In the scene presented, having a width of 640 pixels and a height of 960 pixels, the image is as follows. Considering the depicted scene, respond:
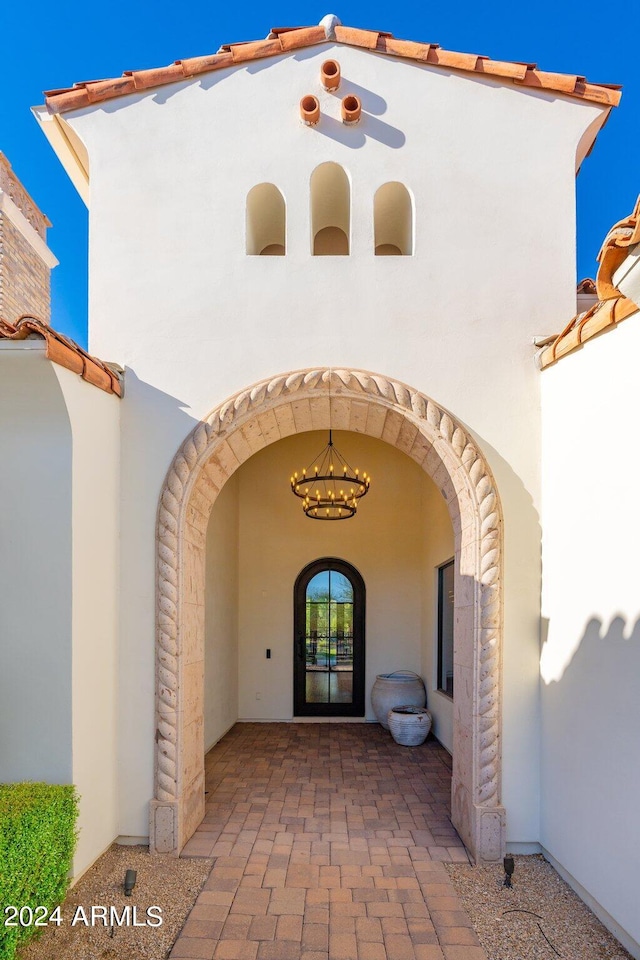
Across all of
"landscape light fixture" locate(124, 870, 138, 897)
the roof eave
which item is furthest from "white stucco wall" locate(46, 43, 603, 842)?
"landscape light fixture" locate(124, 870, 138, 897)

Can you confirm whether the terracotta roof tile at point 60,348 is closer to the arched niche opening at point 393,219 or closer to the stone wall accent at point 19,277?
the arched niche opening at point 393,219

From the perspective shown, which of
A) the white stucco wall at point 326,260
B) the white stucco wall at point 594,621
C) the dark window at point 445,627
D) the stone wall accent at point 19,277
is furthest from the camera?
the dark window at point 445,627

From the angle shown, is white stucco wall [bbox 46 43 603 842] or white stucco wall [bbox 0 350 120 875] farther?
white stucco wall [bbox 46 43 603 842]

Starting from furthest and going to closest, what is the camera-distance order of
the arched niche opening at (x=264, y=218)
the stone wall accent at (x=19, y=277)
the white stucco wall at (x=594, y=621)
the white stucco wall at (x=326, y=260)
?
the stone wall accent at (x=19, y=277)
the arched niche opening at (x=264, y=218)
the white stucco wall at (x=326, y=260)
the white stucco wall at (x=594, y=621)

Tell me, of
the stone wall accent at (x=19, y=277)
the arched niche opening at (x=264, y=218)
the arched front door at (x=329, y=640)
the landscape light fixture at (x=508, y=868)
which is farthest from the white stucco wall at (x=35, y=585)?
the arched front door at (x=329, y=640)

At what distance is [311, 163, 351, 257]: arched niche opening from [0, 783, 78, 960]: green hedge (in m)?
4.41

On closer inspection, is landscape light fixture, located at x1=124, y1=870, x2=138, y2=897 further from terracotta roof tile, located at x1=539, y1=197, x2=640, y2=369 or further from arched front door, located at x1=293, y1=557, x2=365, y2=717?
arched front door, located at x1=293, y1=557, x2=365, y2=717

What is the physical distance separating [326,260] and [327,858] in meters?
4.50

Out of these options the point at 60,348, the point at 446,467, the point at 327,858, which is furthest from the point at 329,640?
the point at 60,348

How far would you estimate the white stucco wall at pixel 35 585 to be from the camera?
14.2 feet

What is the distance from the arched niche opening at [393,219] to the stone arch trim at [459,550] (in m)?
1.35

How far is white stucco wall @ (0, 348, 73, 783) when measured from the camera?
14.2ft

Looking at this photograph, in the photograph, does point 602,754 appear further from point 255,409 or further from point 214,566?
point 214,566

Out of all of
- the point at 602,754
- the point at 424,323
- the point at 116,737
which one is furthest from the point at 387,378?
the point at 116,737
